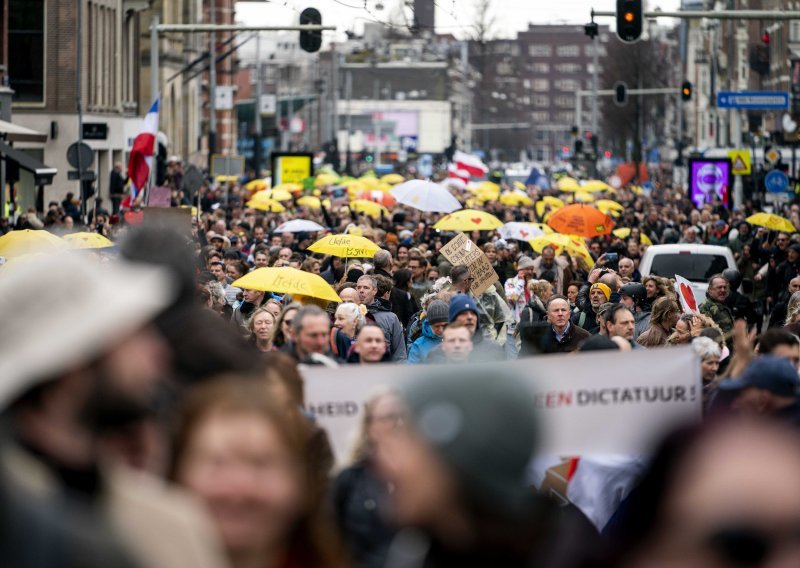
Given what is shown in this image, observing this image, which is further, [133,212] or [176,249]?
[133,212]

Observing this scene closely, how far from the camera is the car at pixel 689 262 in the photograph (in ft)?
73.5

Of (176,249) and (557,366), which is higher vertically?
(176,249)

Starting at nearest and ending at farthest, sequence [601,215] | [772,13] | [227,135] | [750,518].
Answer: [750,518] → [772,13] → [601,215] → [227,135]

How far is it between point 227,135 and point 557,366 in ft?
273

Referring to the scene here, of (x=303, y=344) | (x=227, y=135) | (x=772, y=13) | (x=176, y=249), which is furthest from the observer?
(x=227, y=135)

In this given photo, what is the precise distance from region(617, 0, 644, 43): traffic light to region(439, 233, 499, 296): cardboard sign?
9.88 metres

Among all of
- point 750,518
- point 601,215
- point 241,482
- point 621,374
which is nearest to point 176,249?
point 241,482

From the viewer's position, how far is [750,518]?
112 inches

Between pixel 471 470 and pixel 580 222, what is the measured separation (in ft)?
80.3

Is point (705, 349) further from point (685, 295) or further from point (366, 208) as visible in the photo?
point (366, 208)

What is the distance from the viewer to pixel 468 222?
2514 cm

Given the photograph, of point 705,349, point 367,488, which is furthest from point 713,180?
point 367,488

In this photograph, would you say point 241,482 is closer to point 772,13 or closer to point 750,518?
point 750,518

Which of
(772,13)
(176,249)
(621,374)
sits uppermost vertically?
(772,13)
